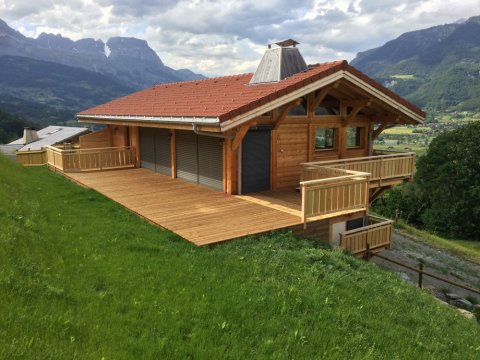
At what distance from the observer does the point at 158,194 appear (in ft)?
42.4

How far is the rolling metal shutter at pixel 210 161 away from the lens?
44.1ft

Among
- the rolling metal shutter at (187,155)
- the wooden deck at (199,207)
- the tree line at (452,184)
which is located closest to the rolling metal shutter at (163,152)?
the rolling metal shutter at (187,155)

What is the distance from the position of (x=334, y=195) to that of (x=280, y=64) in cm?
597

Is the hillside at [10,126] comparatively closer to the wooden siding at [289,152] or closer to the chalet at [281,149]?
the chalet at [281,149]

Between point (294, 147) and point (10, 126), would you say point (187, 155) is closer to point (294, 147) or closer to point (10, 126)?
point (294, 147)

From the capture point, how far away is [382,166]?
1374cm

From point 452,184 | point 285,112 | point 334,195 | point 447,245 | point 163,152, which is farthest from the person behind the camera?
point 452,184

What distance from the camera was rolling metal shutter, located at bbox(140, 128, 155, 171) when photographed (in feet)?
59.2

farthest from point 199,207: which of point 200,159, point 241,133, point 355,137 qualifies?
point 355,137

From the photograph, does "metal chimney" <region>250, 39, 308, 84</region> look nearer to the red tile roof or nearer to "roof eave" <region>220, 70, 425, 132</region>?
the red tile roof

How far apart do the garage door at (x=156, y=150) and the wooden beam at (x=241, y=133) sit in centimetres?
573

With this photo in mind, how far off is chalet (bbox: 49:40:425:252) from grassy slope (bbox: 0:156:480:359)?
1584 mm

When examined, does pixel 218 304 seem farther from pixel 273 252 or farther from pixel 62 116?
pixel 62 116

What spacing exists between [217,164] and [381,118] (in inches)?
271
